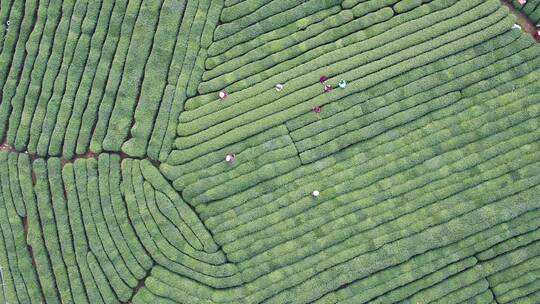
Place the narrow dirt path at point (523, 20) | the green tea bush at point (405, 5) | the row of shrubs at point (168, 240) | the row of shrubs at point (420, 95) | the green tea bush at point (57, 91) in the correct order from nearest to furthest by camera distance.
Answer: the row of shrubs at point (168, 240) < the row of shrubs at point (420, 95) < the green tea bush at point (57, 91) < the green tea bush at point (405, 5) < the narrow dirt path at point (523, 20)

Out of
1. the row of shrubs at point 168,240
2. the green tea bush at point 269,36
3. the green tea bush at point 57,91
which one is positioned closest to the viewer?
the row of shrubs at point 168,240

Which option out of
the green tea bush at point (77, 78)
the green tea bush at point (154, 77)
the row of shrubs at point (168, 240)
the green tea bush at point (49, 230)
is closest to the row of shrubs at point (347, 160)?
the row of shrubs at point (168, 240)

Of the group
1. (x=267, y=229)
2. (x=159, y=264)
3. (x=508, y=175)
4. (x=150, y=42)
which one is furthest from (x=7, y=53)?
(x=508, y=175)

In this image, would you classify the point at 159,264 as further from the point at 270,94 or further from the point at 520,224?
the point at 520,224

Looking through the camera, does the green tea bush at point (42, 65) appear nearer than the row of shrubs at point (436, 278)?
No

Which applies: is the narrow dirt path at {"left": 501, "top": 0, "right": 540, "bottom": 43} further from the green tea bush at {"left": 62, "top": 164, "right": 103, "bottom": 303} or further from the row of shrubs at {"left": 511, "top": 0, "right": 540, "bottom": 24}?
the green tea bush at {"left": 62, "top": 164, "right": 103, "bottom": 303}

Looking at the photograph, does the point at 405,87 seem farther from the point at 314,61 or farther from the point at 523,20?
the point at 523,20

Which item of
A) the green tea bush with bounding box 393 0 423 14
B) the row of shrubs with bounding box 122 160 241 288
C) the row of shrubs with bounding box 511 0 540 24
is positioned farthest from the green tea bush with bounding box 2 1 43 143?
the row of shrubs with bounding box 511 0 540 24

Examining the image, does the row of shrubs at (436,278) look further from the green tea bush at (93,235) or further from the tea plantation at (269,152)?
the green tea bush at (93,235)
